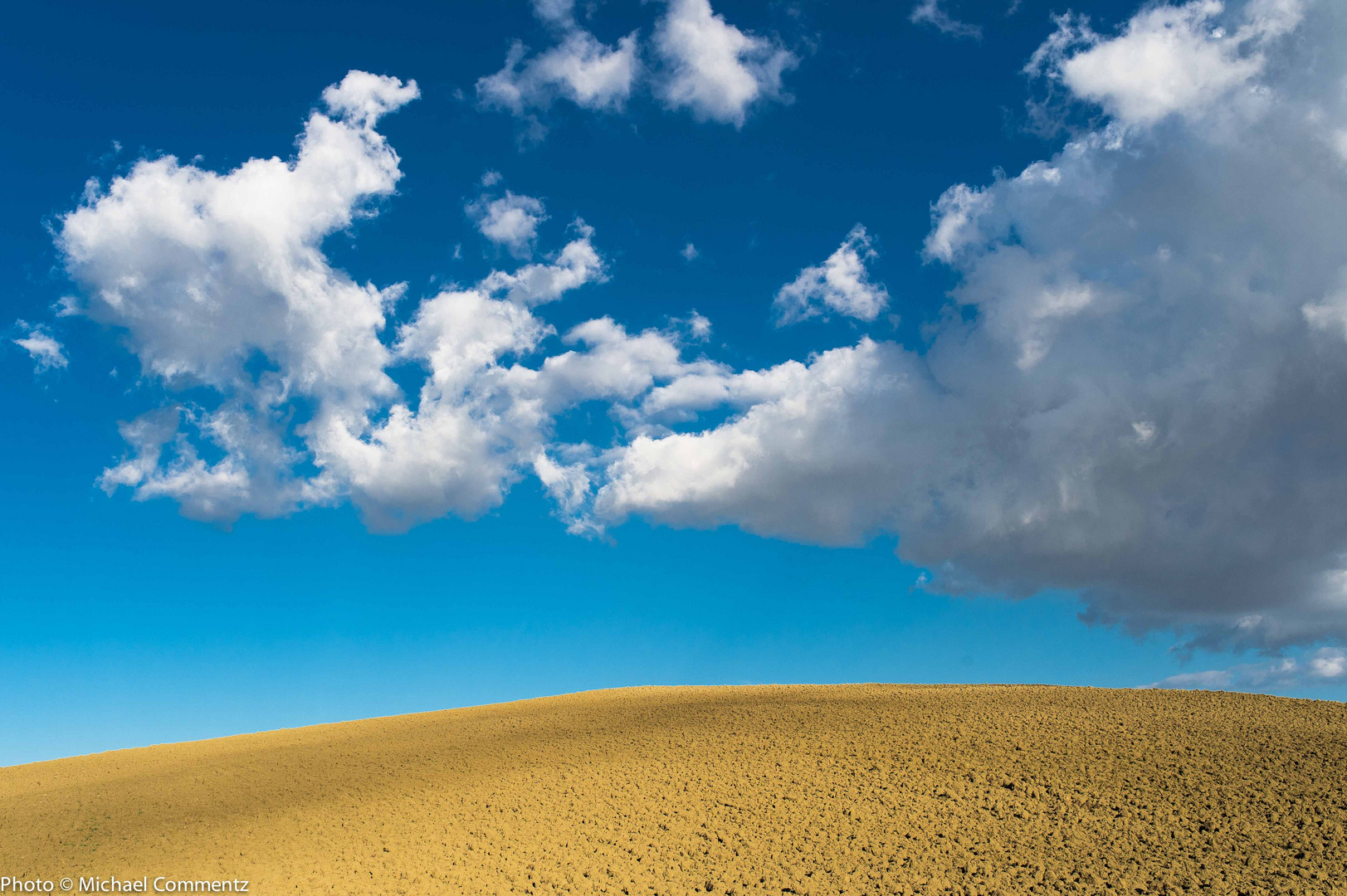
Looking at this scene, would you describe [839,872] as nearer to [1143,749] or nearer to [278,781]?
[1143,749]

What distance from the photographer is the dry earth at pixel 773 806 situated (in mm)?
18469

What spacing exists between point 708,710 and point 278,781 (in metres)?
17.0

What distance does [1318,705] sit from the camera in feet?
99.0

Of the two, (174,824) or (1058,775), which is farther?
(174,824)

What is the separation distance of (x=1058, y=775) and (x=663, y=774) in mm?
11830

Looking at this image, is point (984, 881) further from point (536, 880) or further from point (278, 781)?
point (278, 781)

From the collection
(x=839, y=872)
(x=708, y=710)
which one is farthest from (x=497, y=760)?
(x=839, y=872)

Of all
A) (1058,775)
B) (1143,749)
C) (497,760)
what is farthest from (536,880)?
(1143,749)

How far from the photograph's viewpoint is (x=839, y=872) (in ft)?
61.1

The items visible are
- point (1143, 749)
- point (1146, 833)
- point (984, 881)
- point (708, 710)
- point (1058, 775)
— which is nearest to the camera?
point (984, 881)

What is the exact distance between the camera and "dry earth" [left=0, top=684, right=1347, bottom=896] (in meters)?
18.5

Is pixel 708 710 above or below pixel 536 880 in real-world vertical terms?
above

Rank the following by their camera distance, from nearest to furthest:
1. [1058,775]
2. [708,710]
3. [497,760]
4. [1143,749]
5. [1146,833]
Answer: [1146,833] < [1058,775] < [1143,749] < [497,760] < [708,710]

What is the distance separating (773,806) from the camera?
2267cm
